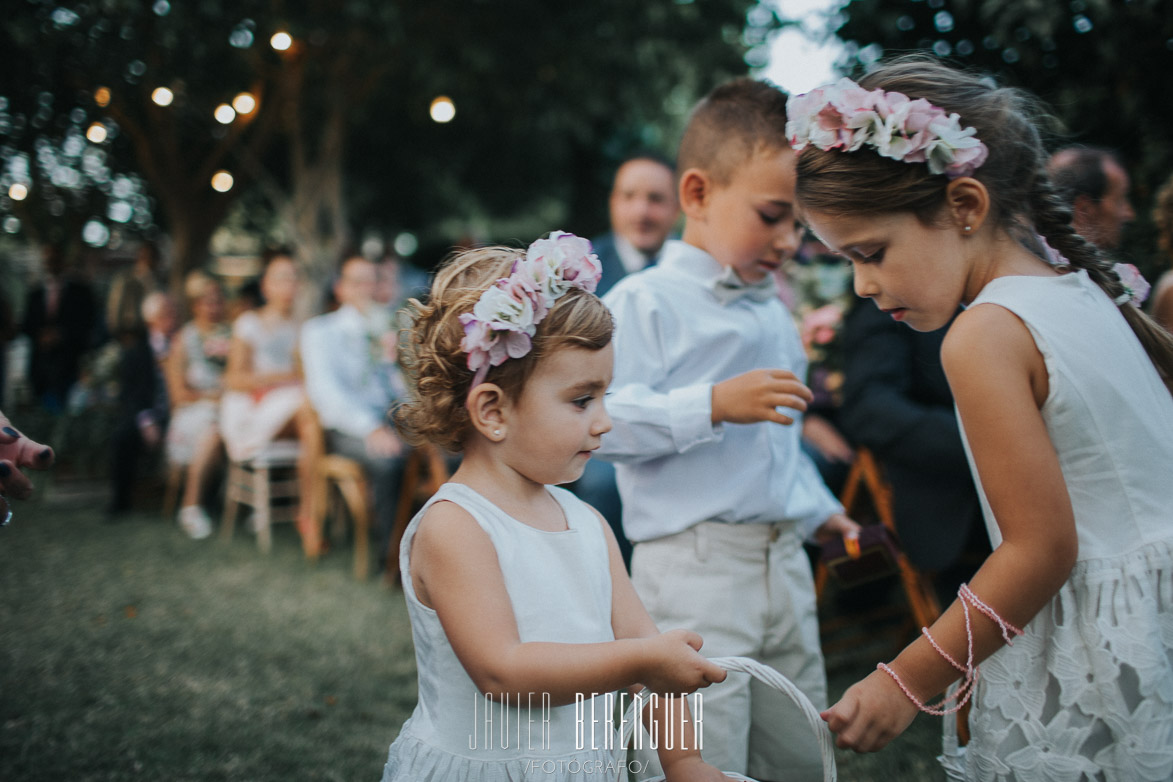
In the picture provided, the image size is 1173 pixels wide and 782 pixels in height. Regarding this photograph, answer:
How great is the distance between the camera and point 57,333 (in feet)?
31.2

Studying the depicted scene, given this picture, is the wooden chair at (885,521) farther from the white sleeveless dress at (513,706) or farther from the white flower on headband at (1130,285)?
the white sleeveless dress at (513,706)

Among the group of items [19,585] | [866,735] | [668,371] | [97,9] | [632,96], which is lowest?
[19,585]

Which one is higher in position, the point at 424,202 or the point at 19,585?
the point at 424,202

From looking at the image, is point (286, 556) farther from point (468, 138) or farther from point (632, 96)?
point (468, 138)

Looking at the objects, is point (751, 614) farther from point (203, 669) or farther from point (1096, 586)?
point (203, 669)

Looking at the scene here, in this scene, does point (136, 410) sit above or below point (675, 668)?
below

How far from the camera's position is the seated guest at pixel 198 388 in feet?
22.5

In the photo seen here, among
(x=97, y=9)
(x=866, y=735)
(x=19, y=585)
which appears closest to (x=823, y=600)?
(x=866, y=735)

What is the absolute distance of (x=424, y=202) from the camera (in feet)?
60.6

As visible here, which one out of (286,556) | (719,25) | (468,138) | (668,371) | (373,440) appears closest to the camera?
(668,371)

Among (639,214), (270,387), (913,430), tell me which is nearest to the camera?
(913,430)

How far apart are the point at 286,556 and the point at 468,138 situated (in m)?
9.50

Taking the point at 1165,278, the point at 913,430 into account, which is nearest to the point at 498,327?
the point at 913,430

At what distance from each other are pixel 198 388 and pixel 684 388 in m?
6.48
